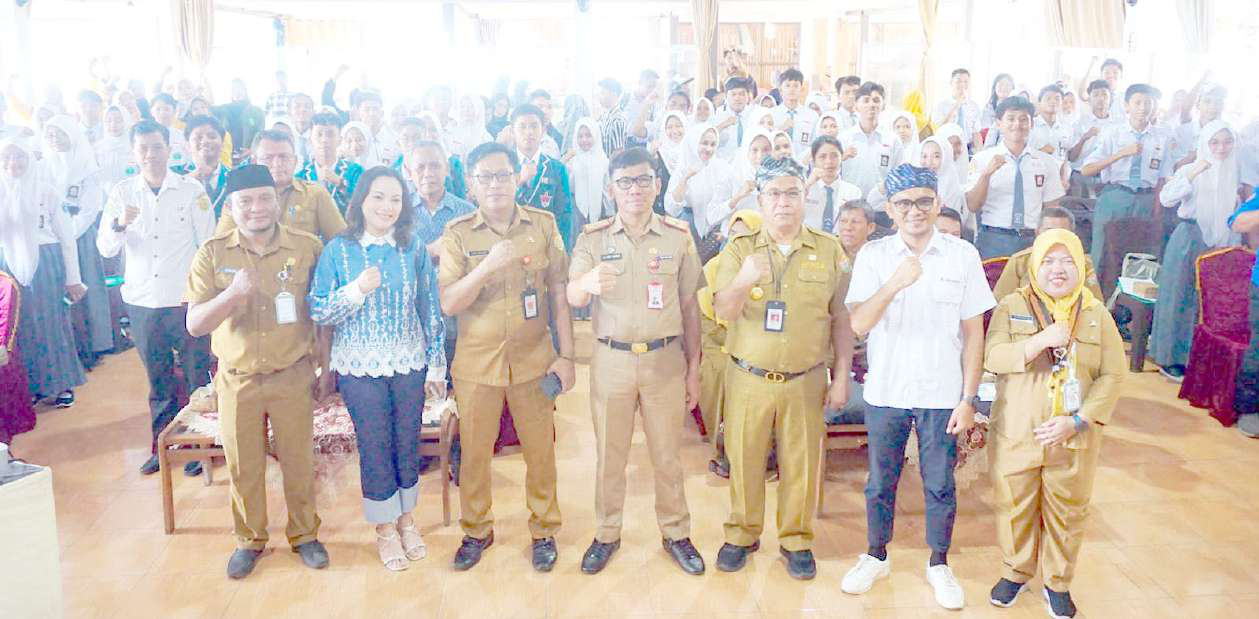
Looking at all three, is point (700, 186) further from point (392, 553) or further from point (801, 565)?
point (392, 553)

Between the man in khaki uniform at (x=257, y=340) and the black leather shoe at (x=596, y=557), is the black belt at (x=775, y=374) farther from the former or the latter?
the man in khaki uniform at (x=257, y=340)

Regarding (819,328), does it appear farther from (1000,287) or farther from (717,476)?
(717,476)

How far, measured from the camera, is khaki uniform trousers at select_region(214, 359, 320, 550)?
12.1 ft

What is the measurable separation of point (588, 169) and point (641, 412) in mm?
4550

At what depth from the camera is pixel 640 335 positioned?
3564 mm

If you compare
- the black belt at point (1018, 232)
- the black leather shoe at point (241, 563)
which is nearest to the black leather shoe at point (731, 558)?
the black leather shoe at point (241, 563)

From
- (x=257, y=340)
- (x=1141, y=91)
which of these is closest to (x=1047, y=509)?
(x=257, y=340)

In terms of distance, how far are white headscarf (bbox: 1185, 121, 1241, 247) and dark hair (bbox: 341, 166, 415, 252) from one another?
16.9 ft

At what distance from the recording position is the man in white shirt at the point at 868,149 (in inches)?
281

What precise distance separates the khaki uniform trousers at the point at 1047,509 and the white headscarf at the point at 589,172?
16.3 ft

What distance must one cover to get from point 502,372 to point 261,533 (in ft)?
4.14

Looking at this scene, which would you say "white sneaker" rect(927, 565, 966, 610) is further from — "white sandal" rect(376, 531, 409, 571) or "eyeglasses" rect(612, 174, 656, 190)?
"white sandal" rect(376, 531, 409, 571)

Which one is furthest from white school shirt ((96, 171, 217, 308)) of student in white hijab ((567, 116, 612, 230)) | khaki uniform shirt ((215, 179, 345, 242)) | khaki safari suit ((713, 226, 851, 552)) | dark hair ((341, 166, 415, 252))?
student in white hijab ((567, 116, 612, 230))

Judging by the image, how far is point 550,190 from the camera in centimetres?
633
